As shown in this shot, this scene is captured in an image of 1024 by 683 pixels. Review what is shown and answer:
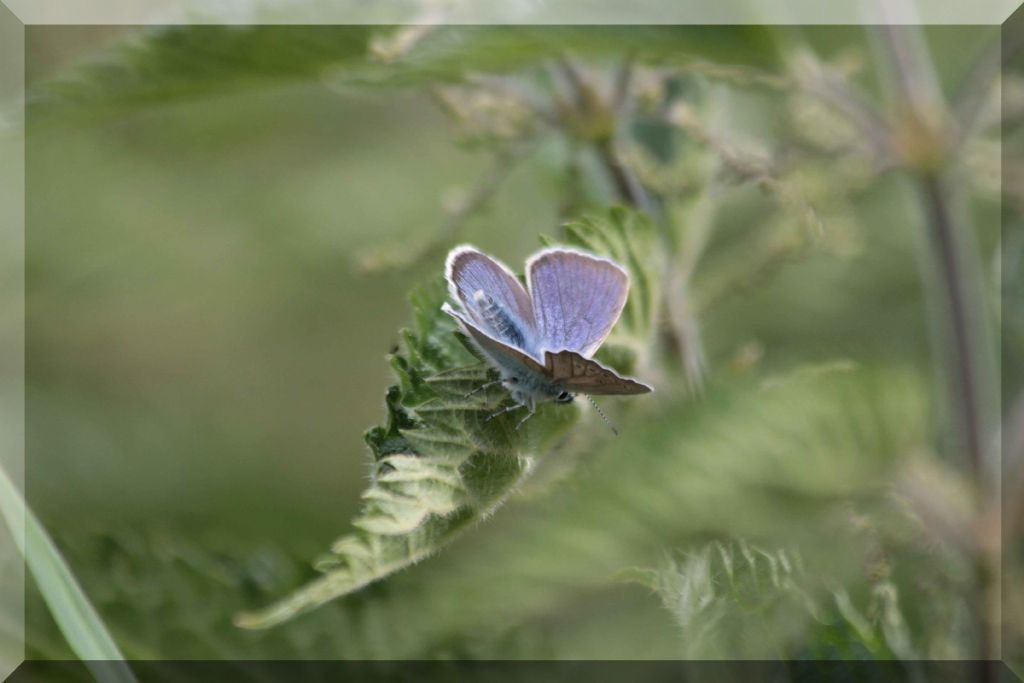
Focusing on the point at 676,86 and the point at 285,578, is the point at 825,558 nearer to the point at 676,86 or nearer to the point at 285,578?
the point at 285,578

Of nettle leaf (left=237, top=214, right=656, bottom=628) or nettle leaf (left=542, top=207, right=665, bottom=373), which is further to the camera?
nettle leaf (left=542, top=207, right=665, bottom=373)

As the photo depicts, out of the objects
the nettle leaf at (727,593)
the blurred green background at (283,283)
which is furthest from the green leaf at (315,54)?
the nettle leaf at (727,593)

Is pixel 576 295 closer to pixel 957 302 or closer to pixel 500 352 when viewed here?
pixel 500 352

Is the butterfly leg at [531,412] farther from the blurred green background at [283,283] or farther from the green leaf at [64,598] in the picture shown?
the blurred green background at [283,283]

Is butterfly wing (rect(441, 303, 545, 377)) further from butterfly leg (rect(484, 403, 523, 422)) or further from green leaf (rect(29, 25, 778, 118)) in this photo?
green leaf (rect(29, 25, 778, 118))

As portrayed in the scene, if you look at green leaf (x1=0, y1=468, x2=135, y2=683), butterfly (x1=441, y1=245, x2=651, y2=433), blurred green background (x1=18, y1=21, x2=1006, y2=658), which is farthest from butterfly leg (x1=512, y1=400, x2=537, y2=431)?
blurred green background (x1=18, y1=21, x2=1006, y2=658)

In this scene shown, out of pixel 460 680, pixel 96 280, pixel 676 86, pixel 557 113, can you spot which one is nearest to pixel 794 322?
pixel 676 86
